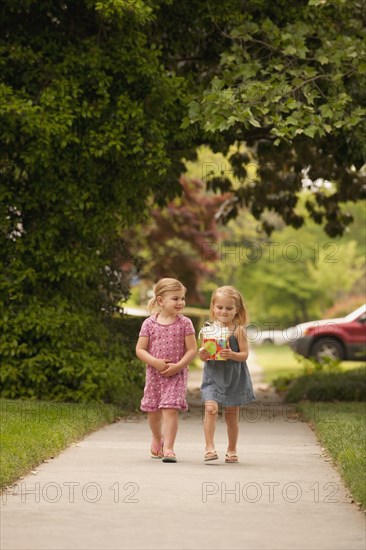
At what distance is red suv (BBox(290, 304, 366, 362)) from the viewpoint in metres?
29.0

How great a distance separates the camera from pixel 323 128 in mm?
14500

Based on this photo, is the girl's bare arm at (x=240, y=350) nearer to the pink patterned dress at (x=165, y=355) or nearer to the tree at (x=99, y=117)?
the pink patterned dress at (x=165, y=355)

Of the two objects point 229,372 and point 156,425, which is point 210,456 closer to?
point 156,425

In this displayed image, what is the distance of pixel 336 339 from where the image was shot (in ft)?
96.6

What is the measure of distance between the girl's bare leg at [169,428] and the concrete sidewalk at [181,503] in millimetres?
173

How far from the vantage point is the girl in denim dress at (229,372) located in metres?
9.70

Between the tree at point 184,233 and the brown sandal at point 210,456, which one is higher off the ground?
the tree at point 184,233

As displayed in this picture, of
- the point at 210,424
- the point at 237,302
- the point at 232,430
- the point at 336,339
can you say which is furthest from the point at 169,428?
the point at 336,339

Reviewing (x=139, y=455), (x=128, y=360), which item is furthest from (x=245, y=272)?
(x=139, y=455)

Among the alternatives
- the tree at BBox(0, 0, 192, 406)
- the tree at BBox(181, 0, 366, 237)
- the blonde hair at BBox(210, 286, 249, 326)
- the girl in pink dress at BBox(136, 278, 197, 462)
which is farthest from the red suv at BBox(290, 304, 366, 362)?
the girl in pink dress at BBox(136, 278, 197, 462)

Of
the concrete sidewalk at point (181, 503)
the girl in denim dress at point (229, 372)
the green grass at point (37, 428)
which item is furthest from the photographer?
the girl in denim dress at point (229, 372)

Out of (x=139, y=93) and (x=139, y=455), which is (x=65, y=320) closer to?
(x=139, y=93)

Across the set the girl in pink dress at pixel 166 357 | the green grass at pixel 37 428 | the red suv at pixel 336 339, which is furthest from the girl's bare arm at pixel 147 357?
the red suv at pixel 336 339

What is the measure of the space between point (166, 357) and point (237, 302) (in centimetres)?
75
